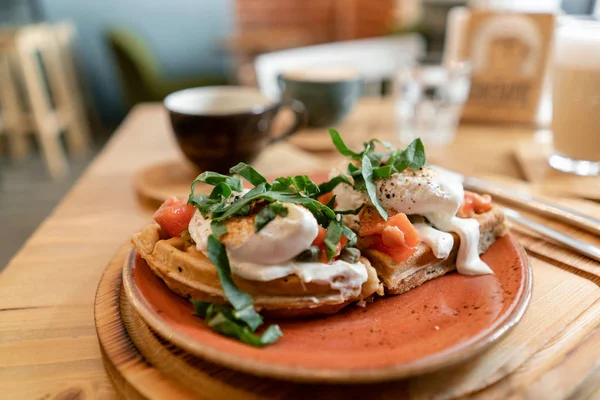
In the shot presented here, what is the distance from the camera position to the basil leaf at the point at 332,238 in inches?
35.2

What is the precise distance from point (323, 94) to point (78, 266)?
129 cm

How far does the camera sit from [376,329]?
2.82 feet

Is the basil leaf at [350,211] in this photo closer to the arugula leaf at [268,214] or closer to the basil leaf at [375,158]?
the basil leaf at [375,158]

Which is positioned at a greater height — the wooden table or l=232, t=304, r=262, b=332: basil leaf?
l=232, t=304, r=262, b=332: basil leaf

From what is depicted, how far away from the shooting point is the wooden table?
85cm

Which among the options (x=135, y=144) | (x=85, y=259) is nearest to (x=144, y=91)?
(x=135, y=144)

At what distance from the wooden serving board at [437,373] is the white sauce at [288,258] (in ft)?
0.57

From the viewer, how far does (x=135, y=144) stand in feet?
7.18

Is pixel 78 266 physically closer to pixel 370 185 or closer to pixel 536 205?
pixel 370 185

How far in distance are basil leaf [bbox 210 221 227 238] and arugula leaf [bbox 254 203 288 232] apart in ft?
0.20

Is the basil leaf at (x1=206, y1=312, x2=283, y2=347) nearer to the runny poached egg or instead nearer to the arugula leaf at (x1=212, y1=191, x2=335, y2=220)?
the arugula leaf at (x1=212, y1=191, x2=335, y2=220)

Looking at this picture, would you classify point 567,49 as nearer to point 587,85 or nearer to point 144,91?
point 587,85

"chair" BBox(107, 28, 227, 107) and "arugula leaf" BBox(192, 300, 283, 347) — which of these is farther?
"chair" BBox(107, 28, 227, 107)

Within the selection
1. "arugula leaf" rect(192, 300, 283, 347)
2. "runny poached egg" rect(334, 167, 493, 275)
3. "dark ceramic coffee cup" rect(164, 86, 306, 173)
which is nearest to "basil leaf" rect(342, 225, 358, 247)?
"runny poached egg" rect(334, 167, 493, 275)
